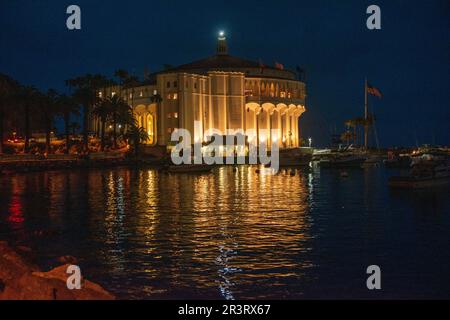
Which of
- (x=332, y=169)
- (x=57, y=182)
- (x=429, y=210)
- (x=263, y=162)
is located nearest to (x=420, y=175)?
(x=429, y=210)

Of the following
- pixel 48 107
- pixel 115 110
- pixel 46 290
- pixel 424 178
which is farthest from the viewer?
pixel 115 110

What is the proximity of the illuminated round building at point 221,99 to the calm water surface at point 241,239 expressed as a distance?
6990cm

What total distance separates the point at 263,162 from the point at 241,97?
1982 centimetres

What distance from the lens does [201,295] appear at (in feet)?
55.5

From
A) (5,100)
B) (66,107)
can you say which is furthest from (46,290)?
(66,107)

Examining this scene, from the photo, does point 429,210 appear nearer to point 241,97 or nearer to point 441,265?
point 441,265

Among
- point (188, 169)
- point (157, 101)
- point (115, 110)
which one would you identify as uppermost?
point (157, 101)

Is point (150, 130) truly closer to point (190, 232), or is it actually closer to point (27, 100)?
point (27, 100)

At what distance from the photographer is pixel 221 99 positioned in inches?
4948

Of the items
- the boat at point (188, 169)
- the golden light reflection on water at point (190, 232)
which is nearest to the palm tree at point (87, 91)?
the boat at point (188, 169)

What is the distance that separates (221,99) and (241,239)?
10107 centimetres

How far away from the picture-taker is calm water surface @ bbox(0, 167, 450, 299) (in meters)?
18.0

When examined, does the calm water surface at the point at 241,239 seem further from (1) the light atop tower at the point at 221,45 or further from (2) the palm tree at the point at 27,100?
(1) the light atop tower at the point at 221,45
